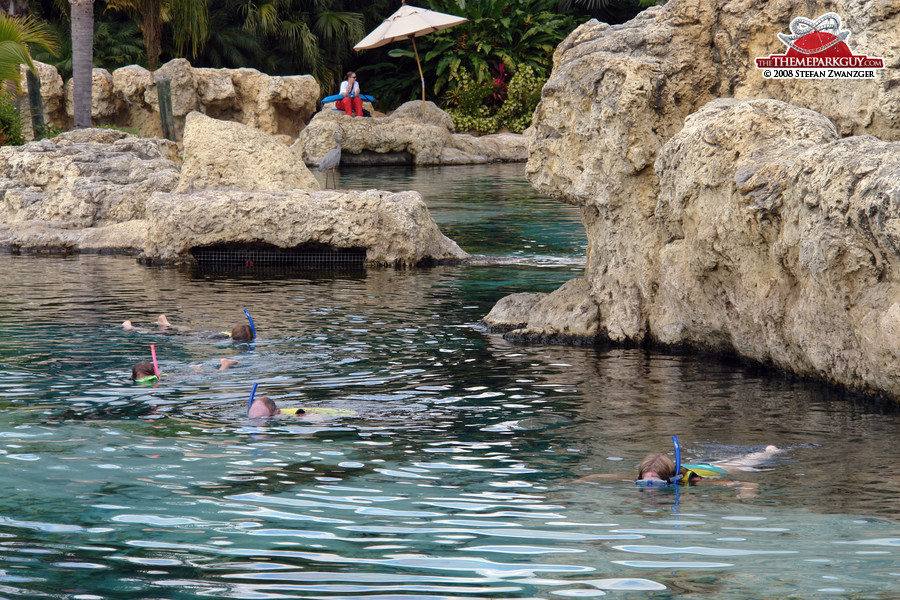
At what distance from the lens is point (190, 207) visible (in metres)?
14.9

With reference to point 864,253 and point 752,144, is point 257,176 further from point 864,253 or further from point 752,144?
point 864,253

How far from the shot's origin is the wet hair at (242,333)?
9.53 metres

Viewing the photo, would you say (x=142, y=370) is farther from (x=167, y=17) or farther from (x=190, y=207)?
(x=167, y=17)

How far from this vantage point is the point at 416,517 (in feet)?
17.3

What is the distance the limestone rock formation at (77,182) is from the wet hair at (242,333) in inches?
318

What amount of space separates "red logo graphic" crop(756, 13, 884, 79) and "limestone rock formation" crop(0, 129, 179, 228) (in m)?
10.5

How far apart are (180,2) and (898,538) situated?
24918 millimetres

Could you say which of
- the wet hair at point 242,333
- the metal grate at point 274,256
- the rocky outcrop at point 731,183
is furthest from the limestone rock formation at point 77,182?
the rocky outcrop at point 731,183

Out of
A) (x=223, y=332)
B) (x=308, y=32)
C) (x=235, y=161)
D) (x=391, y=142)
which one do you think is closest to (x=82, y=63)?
(x=235, y=161)

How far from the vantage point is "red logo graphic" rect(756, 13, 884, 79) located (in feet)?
28.9

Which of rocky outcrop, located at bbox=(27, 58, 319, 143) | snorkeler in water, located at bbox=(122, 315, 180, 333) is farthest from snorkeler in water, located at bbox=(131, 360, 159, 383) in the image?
rocky outcrop, located at bbox=(27, 58, 319, 143)

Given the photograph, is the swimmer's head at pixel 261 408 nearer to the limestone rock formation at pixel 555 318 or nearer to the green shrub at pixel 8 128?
the limestone rock formation at pixel 555 318

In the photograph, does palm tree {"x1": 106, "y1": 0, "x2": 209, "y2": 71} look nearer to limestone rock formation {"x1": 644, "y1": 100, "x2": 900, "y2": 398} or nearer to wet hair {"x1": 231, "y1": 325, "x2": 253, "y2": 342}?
wet hair {"x1": 231, "y1": 325, "x2": 253, "y2": 342}

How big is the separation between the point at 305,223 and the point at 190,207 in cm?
161
